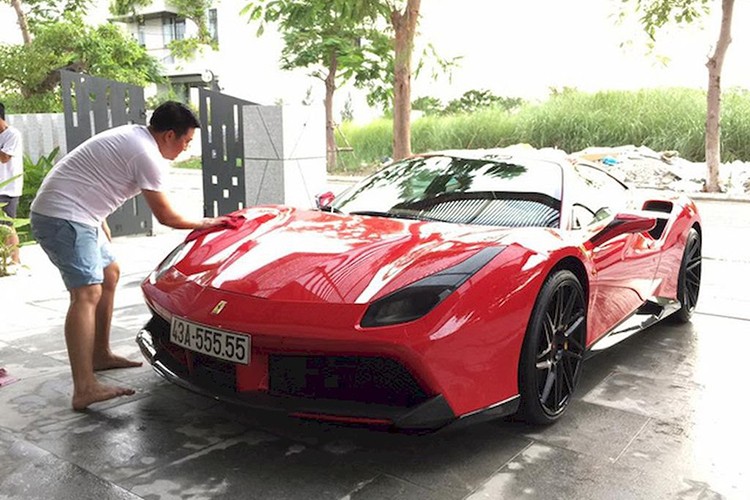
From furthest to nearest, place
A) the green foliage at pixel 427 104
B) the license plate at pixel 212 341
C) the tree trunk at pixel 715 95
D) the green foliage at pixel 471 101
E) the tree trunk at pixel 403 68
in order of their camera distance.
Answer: the green foliage at pixel 427 104, the green foliage at pixel 471 101, the tree trunk at pixel 715 95, the tree trunk at pixel 403 68, the license plate at pixel 212 341

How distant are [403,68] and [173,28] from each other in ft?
120

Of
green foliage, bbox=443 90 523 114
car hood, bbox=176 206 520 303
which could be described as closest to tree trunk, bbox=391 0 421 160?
car hood, bbox=176 206 520 303

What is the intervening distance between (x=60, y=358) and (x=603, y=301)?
2998mm

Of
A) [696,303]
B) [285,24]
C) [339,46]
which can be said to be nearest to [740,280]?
[696,303]

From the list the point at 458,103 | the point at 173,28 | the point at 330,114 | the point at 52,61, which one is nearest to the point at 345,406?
the point at 52,61

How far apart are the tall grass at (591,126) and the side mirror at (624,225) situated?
A: 17.4m

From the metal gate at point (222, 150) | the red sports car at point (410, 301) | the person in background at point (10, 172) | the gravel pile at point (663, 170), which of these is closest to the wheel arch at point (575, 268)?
the red sports car at point (410, 301)

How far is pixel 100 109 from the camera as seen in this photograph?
8.57 metres

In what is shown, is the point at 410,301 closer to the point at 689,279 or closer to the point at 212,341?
the point at 212,341

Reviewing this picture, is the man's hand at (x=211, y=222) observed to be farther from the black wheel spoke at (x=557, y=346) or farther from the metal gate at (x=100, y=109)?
the metal gate at (x=100, y=109)

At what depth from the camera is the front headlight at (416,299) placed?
2.61m

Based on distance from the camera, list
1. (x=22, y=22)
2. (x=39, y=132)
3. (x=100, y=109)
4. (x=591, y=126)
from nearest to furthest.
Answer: (x=100, y=109) → (x=39, y=132) → (x=22, y=22) → (x=591, y=126)

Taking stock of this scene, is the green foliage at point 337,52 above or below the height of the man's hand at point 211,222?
above

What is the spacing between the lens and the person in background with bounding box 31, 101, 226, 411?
3.31 meters
